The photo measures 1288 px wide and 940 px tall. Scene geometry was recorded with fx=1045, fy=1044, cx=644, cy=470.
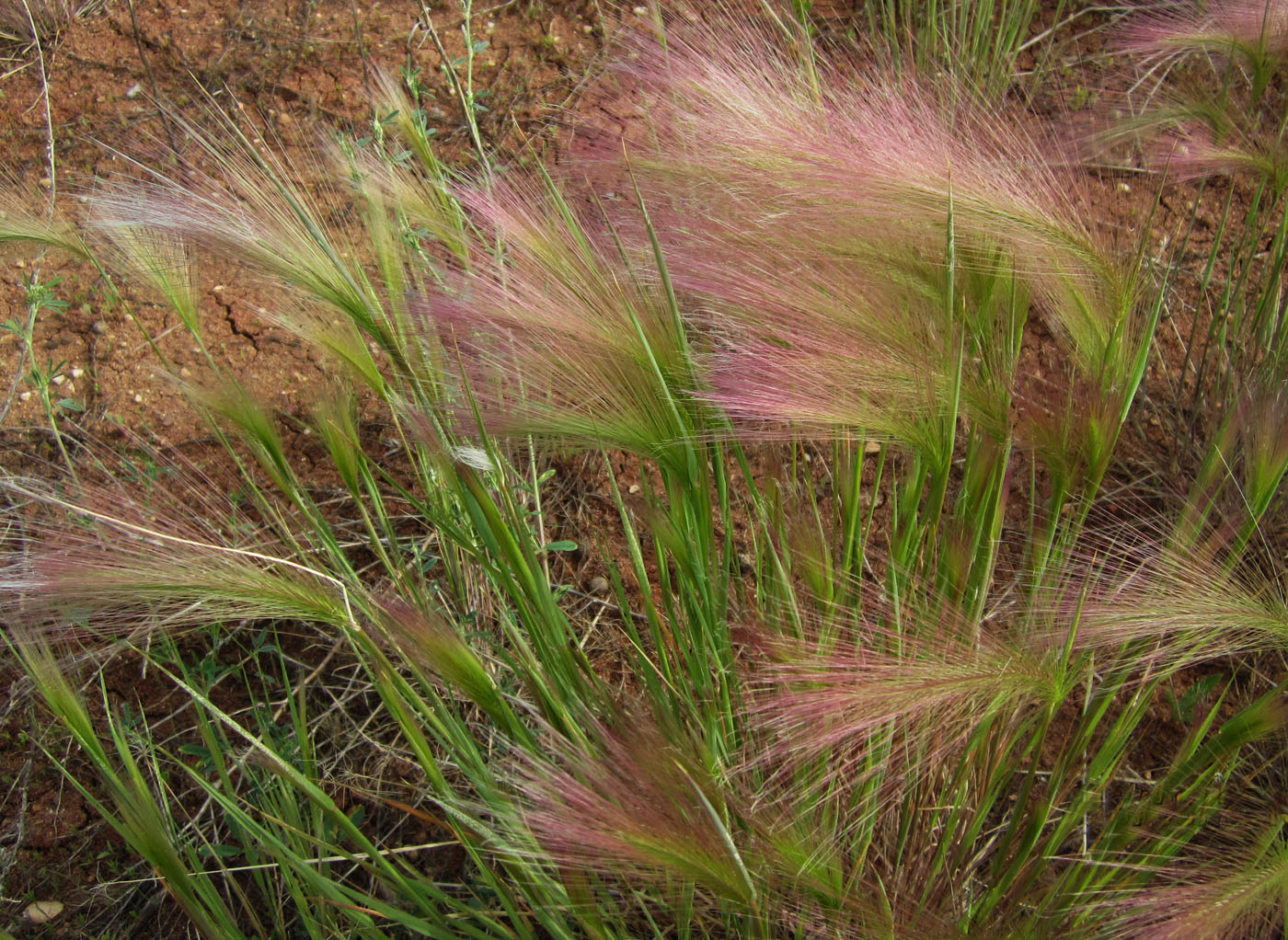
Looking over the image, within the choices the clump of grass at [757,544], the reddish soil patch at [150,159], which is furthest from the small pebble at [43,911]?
the clump of grass at [757,544]

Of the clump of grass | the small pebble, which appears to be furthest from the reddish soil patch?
the clump of grass

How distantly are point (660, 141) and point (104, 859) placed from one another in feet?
3.78

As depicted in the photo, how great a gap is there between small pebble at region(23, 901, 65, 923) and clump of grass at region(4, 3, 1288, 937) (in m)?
0.34

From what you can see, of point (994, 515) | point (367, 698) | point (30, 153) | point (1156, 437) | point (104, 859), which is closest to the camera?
point (994, 515)

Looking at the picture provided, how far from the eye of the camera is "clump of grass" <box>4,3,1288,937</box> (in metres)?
0.83

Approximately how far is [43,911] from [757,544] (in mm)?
1026

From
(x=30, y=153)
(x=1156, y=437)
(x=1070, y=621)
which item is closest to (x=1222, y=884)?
(x=1070, y=621)

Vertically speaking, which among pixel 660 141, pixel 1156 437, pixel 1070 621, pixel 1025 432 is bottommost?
pixel 1156 437

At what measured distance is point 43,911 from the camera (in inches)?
52.3

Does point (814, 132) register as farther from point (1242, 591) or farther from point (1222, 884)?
point (1222, 884)

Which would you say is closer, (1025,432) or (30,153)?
(1025,432)

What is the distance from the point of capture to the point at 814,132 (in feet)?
3.25

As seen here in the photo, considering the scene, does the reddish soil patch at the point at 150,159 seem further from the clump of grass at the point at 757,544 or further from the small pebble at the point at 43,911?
the clump of grass at the point at 757,544

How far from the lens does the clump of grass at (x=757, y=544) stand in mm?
832
